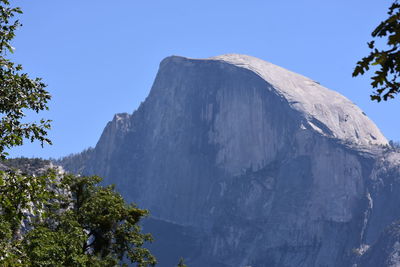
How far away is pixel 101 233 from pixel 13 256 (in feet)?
104

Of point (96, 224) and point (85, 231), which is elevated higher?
point (96, 224)

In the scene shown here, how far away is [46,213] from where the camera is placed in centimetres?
2534

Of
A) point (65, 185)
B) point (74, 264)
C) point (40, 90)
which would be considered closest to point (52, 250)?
point (74, 264)

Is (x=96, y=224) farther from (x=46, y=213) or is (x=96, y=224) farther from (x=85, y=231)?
(x=46, y=213)

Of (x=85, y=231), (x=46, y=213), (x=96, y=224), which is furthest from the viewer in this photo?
(x=96, y=224)

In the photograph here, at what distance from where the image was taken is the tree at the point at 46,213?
74.5 feet

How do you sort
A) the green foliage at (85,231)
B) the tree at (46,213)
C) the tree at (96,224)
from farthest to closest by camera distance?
the tree at (96,224)
the green foliage at (85,231)
the tree at (46,213)

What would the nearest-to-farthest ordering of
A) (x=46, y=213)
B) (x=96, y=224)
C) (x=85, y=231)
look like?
(x=46, y=213) → (x=85, y=231) → (x=96, y=224)

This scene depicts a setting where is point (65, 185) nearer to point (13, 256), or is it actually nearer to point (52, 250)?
point (52, 250)

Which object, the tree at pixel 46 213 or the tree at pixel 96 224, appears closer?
the tree at pixel 46 213

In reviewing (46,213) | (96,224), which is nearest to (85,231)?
(96,224)

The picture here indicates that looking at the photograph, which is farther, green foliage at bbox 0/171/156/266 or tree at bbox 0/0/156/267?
green foliage at bbox 0/171/156/266

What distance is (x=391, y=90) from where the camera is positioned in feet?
44.3

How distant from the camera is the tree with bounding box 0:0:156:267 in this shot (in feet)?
74.5
